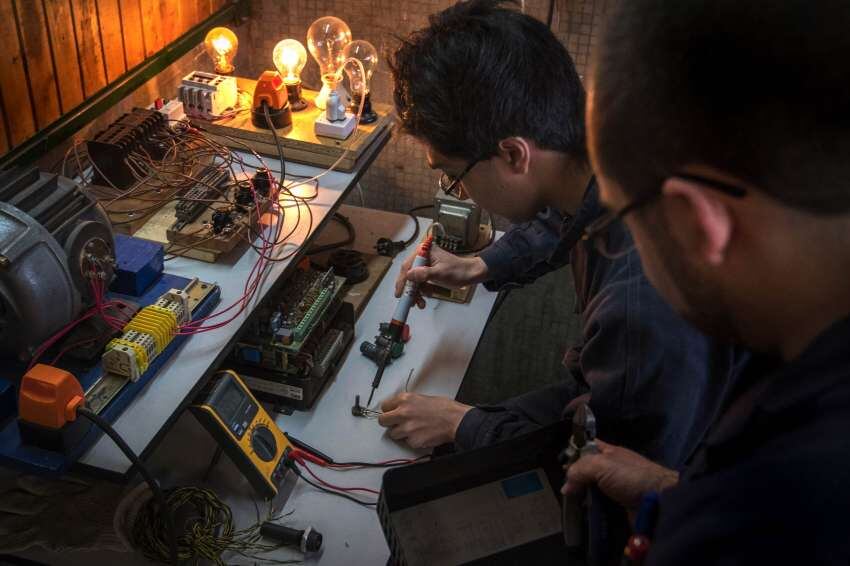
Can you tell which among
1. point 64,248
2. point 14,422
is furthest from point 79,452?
point 64,248

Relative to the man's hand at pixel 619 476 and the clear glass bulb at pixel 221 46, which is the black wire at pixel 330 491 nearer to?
the man's hand at pixel 619 476

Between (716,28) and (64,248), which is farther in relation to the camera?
(64,248)

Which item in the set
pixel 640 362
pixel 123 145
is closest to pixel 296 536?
pixel 640 362

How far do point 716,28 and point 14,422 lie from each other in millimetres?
1038

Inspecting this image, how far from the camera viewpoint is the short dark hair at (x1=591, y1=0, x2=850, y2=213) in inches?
23.9

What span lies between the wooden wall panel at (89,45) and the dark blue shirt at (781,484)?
4.86ft

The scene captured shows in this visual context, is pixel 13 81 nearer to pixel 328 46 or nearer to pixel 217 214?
pixel 217 214

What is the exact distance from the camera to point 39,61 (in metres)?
1.60

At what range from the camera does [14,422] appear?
1.17 meters

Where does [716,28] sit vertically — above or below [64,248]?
above

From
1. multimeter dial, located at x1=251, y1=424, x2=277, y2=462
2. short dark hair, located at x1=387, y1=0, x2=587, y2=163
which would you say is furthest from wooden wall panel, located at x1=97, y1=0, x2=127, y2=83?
multimeter dial, located at x1=251, y1=424, x2=277, y2=462

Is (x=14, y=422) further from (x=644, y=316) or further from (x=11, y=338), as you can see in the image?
(x=644, y=316)

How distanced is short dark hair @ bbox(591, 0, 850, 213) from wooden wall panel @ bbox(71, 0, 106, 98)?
1.33 meters

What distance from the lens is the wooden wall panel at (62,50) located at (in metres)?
1.54
